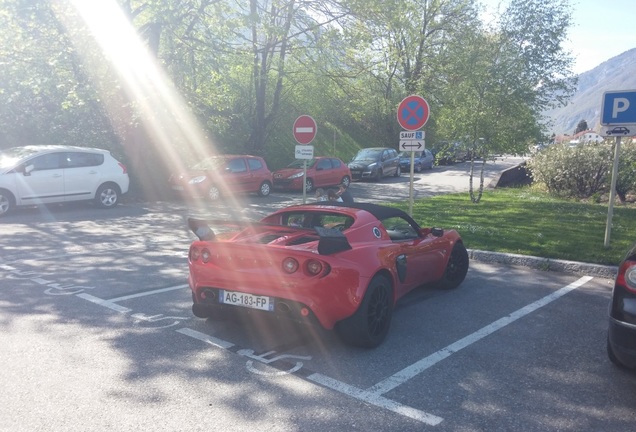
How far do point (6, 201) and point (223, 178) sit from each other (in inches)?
288

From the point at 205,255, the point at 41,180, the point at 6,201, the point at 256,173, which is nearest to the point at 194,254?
the point at 205,255

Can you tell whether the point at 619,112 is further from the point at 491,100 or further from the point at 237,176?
the point at 237,176

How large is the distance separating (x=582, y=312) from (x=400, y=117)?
184 inches

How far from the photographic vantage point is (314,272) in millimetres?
4859

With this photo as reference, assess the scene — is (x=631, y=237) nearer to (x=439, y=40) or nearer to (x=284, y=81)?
(x=284, y=81)

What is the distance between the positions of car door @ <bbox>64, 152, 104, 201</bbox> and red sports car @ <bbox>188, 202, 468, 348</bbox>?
10.0m

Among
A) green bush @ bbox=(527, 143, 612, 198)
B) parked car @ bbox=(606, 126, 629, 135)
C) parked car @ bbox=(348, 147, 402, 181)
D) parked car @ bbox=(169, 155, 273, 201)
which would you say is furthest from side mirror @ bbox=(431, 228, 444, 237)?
parked car @ bbox=(348, 147, 402, 181)

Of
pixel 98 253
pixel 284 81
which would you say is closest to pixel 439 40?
pixel 284 81

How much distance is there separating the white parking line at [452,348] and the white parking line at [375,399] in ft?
0.33

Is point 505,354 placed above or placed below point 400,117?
below

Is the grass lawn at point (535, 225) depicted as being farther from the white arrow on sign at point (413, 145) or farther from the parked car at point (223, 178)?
the parked car at point (223, 178)

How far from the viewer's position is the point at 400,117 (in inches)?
387

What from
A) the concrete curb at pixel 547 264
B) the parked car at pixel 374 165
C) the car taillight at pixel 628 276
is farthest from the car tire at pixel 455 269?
the parked car at pixel 374 165

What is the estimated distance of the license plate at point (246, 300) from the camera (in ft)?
16.1
